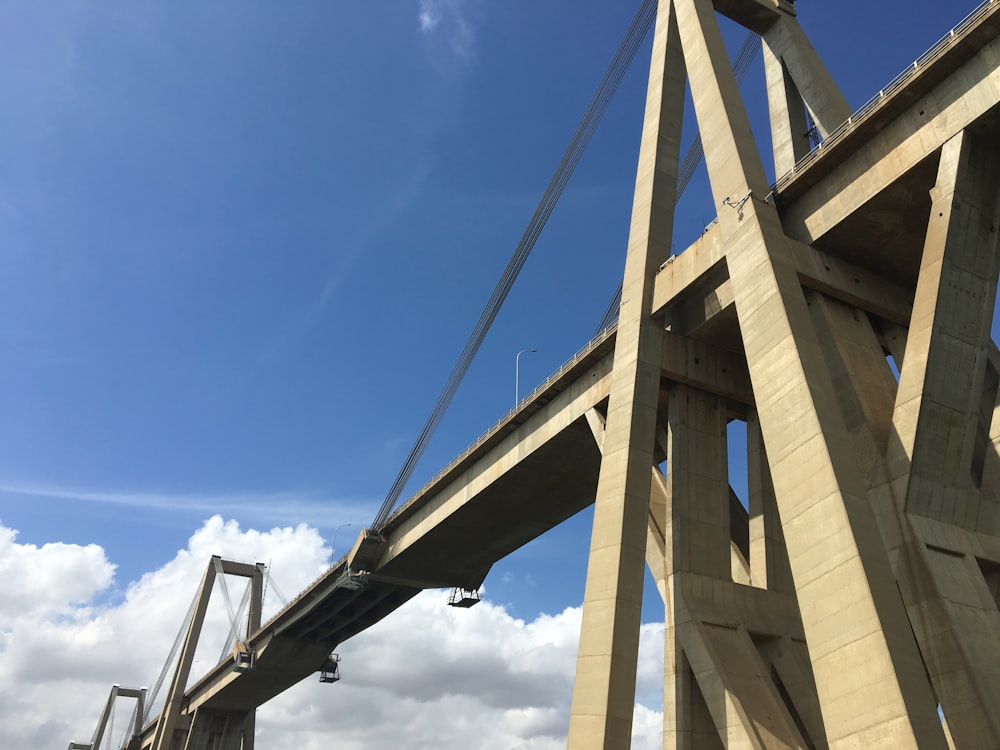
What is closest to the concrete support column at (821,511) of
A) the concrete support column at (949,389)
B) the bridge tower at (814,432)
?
the bridge tower at (814,432)

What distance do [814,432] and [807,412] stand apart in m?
0.54

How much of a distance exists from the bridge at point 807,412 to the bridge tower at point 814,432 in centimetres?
7

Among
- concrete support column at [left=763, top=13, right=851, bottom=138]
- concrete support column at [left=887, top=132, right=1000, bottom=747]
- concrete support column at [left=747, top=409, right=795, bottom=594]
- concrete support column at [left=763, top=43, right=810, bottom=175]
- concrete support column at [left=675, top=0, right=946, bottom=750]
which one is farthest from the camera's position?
concrete support column at [left=763, top=43, right=810, bottom=175]

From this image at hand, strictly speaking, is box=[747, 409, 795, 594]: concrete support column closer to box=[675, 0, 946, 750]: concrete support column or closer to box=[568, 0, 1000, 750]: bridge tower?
box=[568, 0, 1000, 750]: bridge tower

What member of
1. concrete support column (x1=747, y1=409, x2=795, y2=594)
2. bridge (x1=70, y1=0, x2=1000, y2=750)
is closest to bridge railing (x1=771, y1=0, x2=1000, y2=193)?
bridge (x1=70, y1=0, x2=1000, y2=750)

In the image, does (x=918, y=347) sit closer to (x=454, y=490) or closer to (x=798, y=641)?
(x=798, y=641)

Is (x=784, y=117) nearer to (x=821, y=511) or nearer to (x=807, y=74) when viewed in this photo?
(x=807, y=74)

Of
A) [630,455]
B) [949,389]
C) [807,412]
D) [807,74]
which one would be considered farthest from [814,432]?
[807,74]

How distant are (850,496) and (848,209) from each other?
9.05m

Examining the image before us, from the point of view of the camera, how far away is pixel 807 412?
60.8ft

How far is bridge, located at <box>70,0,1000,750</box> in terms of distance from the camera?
17.1 meters

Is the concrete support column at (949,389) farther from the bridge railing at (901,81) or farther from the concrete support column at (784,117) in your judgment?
the concrete support column at (784,117)

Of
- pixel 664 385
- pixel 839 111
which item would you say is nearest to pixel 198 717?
pixel 664 385

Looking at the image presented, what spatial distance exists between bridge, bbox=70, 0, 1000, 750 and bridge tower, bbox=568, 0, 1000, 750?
0.22 feet
